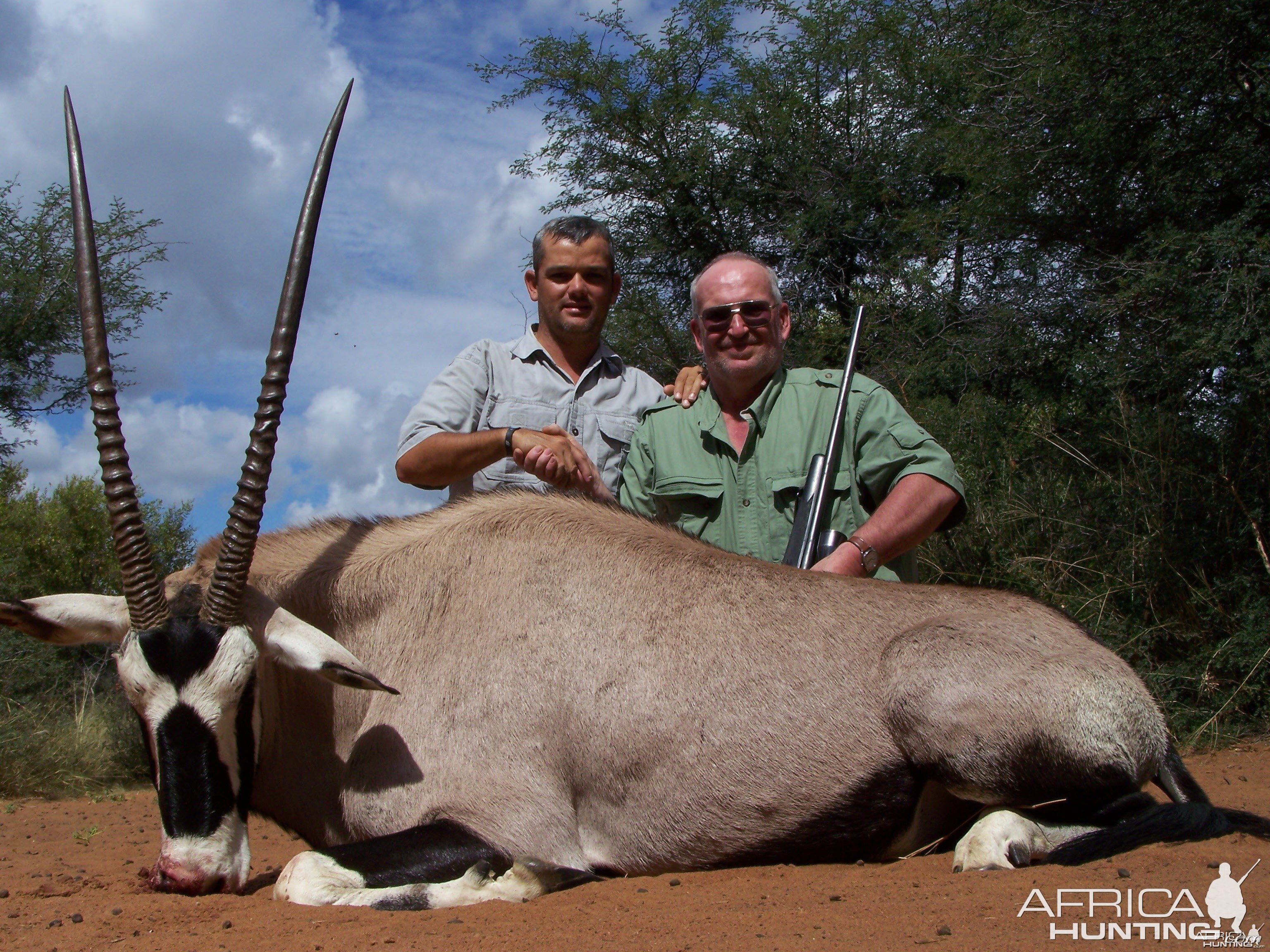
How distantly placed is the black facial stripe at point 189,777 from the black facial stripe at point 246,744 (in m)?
0.12

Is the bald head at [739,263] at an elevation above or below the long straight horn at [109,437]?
above

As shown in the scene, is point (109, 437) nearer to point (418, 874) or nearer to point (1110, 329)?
point (418, 874)

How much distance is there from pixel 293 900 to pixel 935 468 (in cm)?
318

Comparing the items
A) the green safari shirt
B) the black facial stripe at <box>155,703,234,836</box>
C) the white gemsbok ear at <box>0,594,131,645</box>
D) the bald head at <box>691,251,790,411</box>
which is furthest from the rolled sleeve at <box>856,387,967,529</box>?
the white gemsbok ear at <box>0,594,131,645</box>

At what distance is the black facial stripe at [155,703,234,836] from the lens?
3.30 m

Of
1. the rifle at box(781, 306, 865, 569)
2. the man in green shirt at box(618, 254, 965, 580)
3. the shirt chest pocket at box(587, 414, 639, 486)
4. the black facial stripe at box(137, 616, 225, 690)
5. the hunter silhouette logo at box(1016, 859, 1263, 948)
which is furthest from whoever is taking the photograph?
the shirt chest pocket at box(587, 414, 639, 486)

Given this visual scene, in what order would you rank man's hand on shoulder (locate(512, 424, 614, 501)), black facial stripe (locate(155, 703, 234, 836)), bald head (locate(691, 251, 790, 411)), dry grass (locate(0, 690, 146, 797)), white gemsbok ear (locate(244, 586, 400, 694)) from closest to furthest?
black facial stripe (locate(155, 703, 234, 836)) → white gemsbok ear (locate(244, 586, 400, 694)) → man's hand on shoulder (locate(512, 424, 614, 501)) → bald head (locate(691, 251, 790, 411)) → dry grass (locate(0, 690, 146, 797))

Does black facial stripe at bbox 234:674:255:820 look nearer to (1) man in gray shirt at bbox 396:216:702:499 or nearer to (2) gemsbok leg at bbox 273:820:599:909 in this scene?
(2) gemsbok leg at bbox 273:820:599:909

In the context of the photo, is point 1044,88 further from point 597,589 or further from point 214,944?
point 214,944

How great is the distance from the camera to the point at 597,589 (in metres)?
4.00

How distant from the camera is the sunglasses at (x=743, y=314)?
17.1ft

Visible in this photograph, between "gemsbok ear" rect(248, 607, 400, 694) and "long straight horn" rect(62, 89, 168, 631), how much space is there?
0.37m

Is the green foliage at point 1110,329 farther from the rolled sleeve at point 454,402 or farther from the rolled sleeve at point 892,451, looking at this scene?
the rolled sleeve at point 454,402

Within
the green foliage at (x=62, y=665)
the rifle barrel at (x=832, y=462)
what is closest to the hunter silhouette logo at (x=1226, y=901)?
the rifle barrel at (x=832, y=462)
